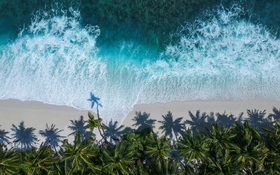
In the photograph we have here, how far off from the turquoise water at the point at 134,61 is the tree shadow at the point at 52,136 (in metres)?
2.79

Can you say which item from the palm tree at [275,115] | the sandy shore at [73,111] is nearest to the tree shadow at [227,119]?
the sandy shore at [73,111]

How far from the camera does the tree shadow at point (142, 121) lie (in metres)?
20.2

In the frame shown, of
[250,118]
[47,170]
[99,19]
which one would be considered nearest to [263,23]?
[250,118]

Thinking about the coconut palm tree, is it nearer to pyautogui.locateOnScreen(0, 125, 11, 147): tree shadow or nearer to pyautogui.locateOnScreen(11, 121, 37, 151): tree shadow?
pyautogui.locateOnScreen(0, 125, 11, 147): tree shadow

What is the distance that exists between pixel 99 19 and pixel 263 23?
65.0ft

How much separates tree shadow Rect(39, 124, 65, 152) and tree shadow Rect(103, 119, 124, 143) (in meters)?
4.41

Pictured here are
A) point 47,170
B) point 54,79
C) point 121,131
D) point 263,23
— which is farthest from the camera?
point 263,23

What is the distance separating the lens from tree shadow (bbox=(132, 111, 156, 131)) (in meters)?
20.2

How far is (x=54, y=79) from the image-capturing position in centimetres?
2245

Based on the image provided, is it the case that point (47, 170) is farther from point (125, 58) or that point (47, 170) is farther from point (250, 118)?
point (250, 118)

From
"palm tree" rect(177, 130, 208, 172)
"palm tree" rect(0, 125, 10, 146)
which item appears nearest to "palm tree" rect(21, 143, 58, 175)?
"palm tree" rect(0, 125, 10, 146)

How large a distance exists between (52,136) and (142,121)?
889cm

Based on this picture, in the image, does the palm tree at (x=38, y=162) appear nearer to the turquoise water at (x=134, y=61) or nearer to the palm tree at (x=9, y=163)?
the palm tree at (x=9, y=163)

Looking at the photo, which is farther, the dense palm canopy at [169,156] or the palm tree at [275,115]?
the palm tree at [275,115]
